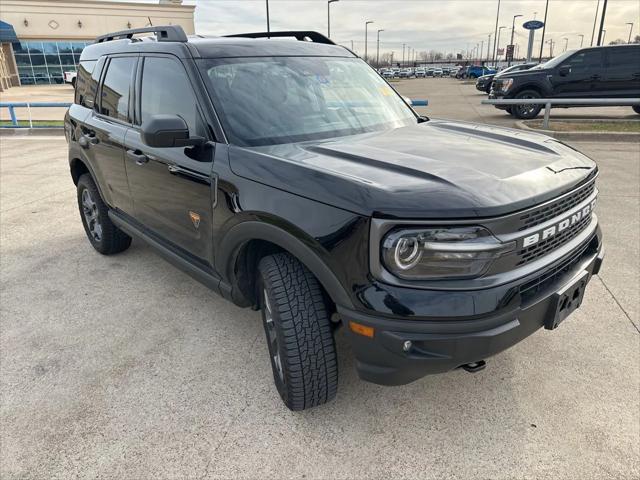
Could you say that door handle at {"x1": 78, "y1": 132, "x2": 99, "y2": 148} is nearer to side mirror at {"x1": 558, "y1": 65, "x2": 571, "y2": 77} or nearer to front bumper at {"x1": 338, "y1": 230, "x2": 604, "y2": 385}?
front bumper at {"x1": 338, "y1": 230, "x2": 604, "y2": 385}

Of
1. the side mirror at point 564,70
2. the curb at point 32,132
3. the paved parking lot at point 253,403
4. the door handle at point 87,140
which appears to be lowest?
the curb at point 32,132

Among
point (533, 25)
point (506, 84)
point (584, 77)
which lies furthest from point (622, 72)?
point (533, 25)

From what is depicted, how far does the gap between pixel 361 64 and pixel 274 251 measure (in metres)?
1.96

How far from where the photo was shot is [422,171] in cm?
214

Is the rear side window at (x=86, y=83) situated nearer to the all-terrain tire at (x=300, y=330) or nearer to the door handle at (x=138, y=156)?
the door handle at (x=138, y=156)

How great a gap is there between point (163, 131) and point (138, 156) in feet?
3.28

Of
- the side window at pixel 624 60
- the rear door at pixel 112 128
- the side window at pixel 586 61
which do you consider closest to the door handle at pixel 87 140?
the rear door at pixel 112 128

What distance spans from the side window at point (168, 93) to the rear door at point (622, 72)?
44.8 ft

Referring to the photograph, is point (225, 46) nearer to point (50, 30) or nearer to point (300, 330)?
point (300, 330)

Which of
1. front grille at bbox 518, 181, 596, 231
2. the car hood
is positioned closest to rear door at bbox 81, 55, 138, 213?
the car hood

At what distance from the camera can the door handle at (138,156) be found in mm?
3307

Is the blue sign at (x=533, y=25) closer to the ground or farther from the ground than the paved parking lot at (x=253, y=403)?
farther from the ground

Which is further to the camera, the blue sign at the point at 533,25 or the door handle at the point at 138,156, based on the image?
the blue sign at the point at 533,25

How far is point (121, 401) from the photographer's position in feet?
8.77
